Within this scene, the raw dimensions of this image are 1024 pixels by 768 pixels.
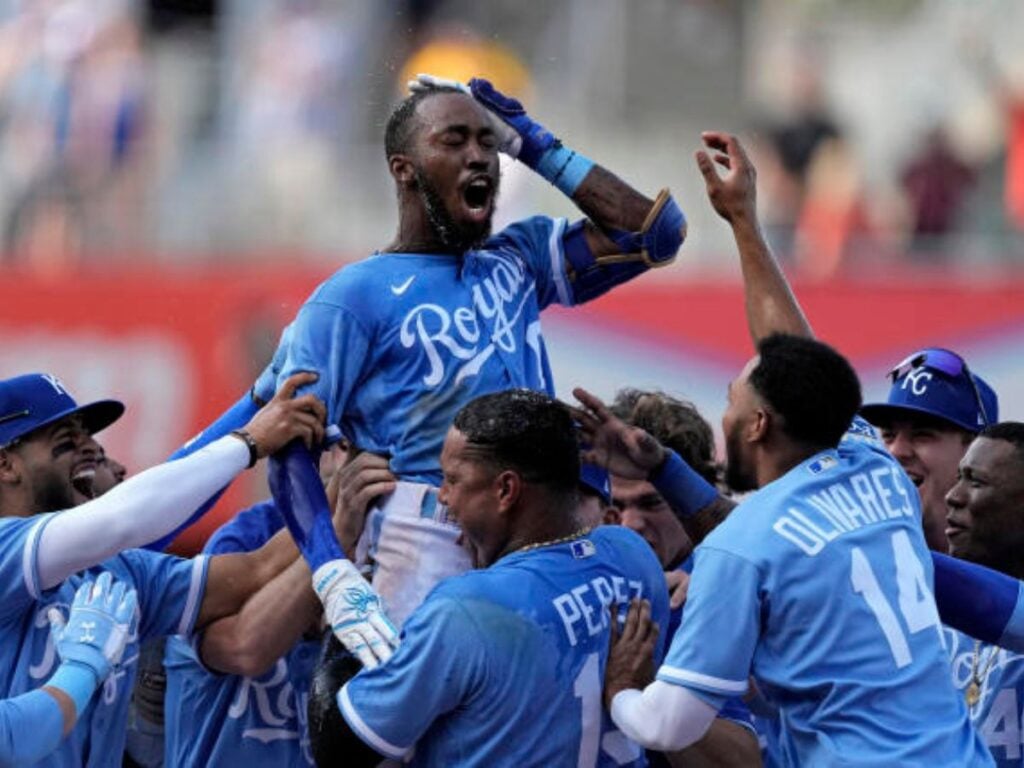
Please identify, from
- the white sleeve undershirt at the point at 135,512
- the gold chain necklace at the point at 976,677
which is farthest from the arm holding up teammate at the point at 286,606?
the gold chain necklace at the point at 976,677

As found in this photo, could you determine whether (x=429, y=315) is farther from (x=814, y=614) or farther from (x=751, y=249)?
(x=814, y=614)

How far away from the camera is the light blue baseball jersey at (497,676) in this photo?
5.75 meters

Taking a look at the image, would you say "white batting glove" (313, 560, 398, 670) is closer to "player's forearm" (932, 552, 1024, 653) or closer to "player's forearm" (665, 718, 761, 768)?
"player's forearm" (665, 718, 761, 768)

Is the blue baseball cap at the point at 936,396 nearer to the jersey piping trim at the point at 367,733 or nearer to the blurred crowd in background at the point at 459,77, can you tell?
the jersey piping trim at the point at 367,733

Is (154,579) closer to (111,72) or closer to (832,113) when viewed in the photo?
(111,72)

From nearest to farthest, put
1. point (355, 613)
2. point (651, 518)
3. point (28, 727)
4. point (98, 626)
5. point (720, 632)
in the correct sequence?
point (720, 632) < point (28, 727) < point (355, 613) < point (98, 626) < point (651, 518)

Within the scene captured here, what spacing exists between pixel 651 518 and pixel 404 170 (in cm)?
153

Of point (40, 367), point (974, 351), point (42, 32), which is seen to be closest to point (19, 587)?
point (40, 367)

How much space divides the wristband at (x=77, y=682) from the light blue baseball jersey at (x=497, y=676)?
699mm

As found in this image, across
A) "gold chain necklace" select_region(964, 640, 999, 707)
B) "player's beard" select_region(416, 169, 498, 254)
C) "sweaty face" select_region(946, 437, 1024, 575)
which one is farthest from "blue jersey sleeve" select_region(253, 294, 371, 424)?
"gold chain necklace" select_region(964, 640, 999, 707)

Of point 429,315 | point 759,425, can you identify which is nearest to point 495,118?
point 429,315

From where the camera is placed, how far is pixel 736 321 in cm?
1373

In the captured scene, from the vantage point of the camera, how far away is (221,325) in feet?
44.7

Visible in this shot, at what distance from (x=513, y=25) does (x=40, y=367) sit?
4.36 metres
